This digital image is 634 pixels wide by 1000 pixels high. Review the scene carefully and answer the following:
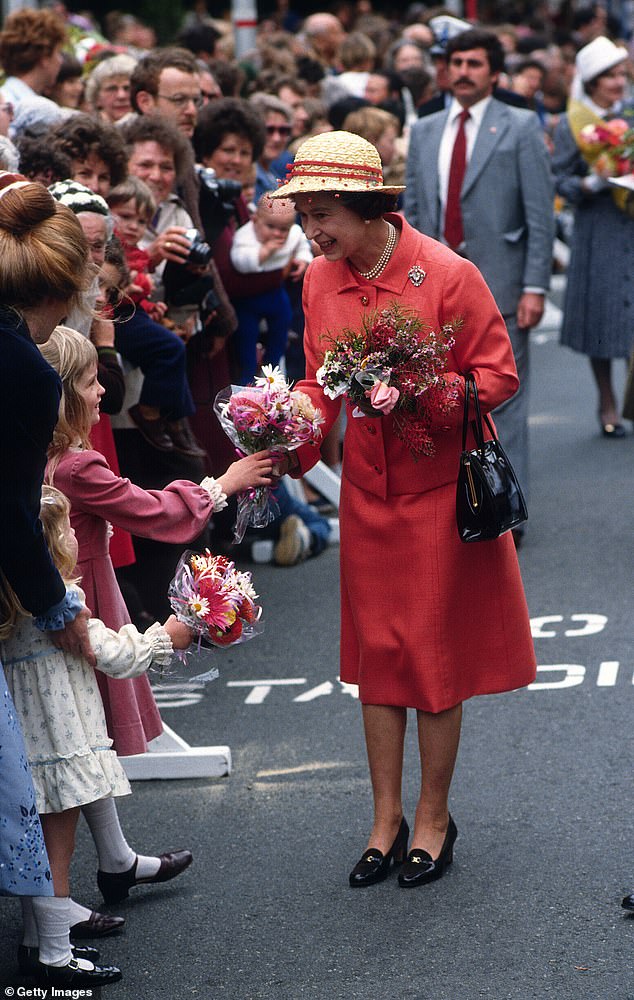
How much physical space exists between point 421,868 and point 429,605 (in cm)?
73

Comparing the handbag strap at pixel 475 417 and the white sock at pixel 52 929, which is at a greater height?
the handbag strap at pixel 475 417

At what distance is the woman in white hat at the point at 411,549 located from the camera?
4148 millimetres

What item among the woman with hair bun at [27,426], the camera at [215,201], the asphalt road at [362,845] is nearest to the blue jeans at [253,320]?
the camera at [215,201]

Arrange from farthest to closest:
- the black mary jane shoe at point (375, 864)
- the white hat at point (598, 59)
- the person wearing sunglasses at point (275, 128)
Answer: the white hat at point (598, 59), the person wearing sunglasses at point (275, 128), the black mary jane shoe at point (375, 864)

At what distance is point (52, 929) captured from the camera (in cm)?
357

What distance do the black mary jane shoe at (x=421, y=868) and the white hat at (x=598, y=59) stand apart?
21.4 ft

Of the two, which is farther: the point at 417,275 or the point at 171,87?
the point at 171,87

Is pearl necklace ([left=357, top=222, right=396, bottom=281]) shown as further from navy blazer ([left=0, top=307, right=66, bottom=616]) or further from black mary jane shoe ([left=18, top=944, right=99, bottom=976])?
black mary jane shoe ([left=18, top=944, right=99, bottom=976])

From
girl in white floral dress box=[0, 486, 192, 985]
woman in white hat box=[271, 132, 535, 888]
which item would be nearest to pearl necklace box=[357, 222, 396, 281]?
woman in white hat box=[271, 132, 535, 888]

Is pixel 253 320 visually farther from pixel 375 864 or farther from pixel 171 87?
pixel 375 864

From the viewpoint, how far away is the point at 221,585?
3.70 meters

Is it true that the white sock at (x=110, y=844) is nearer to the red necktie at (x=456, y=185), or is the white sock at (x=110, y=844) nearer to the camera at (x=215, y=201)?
the camera at (x=215, y=201)

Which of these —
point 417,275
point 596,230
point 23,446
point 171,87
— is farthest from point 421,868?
point 596,230

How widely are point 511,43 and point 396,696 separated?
15896mm
